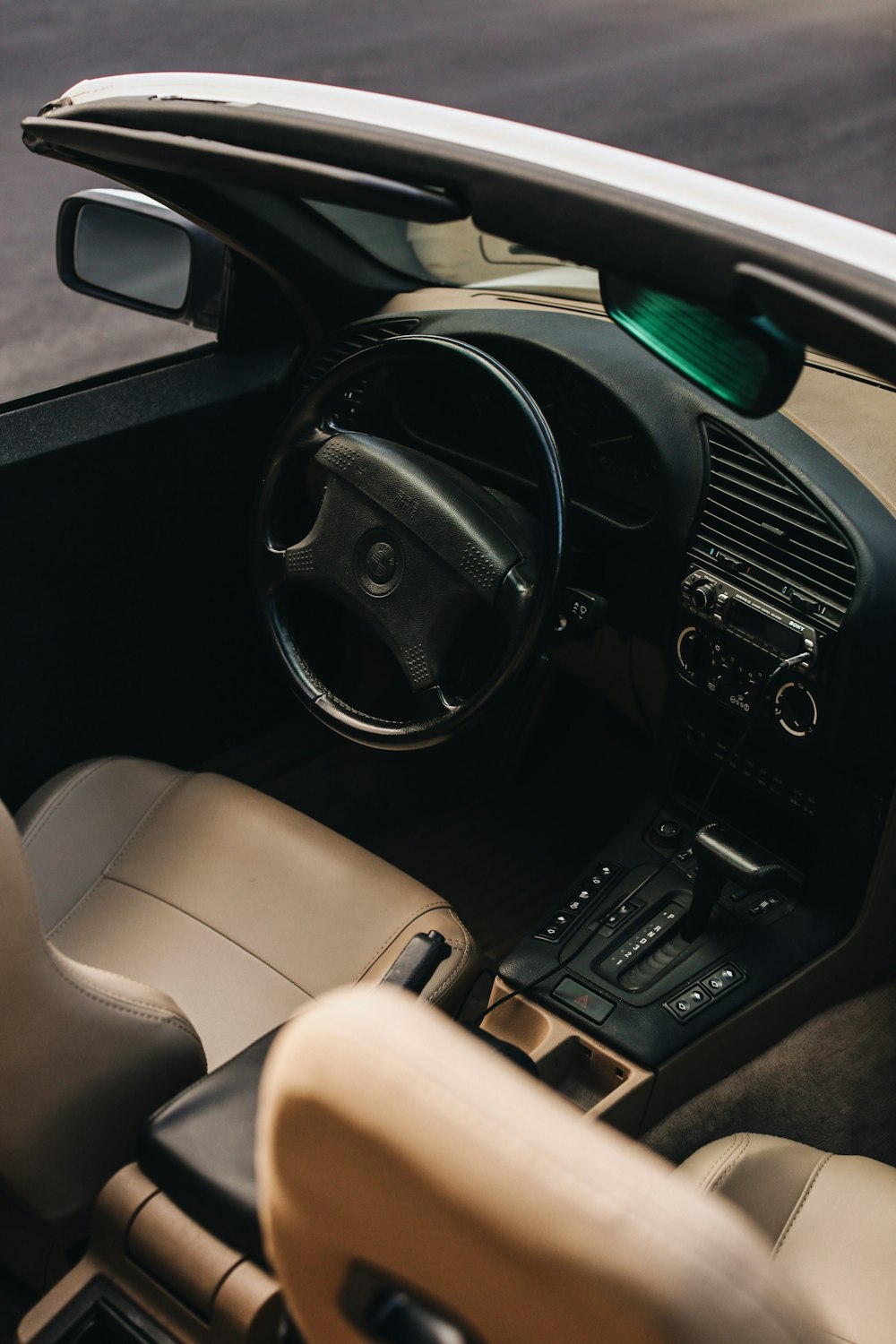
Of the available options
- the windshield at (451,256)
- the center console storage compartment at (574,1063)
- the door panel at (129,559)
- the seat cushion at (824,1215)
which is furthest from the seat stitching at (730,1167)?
the windshield at (451,256)

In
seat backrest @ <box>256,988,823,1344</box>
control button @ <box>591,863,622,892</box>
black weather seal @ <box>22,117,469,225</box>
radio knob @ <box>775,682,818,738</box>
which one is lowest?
control button @ <box>591,863,622,892</box>

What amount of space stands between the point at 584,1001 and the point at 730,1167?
0.38m

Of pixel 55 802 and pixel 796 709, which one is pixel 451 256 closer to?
pixel 796 709

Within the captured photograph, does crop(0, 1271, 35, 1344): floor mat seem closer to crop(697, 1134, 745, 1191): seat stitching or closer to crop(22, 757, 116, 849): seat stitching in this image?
crop(22, 757, 116, 849): seat stitching

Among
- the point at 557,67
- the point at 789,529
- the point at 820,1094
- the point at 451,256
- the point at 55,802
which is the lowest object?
the point at 820,1094

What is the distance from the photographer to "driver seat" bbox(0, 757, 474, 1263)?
1234 mm

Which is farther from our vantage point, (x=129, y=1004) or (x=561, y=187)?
(x=129, y=1004)

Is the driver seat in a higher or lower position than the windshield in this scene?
lower

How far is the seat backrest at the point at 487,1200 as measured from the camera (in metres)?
0.62

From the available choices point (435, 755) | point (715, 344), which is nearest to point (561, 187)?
point (715, 344)

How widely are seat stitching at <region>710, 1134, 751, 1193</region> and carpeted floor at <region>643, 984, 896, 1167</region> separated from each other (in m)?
0.40

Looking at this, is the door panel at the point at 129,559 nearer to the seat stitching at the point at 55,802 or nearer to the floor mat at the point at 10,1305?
the seat stitching at the point at 55,802

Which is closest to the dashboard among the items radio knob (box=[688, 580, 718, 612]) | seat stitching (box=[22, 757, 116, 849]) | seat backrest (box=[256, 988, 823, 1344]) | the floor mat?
radio knob (box=[688, 580, 718, 612])

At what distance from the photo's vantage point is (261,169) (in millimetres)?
1306
